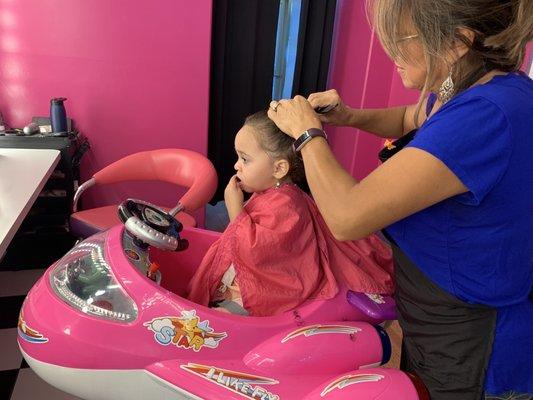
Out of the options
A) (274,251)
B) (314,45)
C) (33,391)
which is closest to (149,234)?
(274,251)

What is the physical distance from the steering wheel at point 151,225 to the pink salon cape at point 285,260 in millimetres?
161

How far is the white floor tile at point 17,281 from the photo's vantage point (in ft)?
6.73

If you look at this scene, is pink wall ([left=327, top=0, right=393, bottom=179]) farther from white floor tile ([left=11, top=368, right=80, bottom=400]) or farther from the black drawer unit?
white floor tile ([left=11, top=368, right=80, bottom=400])

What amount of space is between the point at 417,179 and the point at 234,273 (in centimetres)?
62

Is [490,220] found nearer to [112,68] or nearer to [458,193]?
[458,193]

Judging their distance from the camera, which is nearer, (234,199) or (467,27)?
(467,27)

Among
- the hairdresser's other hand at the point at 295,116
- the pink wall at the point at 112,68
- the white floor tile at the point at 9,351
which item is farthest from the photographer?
the pink wall at the point at 112,68

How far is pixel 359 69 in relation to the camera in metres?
2.62

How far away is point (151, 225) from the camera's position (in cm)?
109

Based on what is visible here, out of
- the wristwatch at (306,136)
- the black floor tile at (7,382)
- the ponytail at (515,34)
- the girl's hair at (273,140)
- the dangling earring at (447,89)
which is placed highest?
the ponytail at (515,34)

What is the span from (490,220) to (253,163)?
24.9 inches

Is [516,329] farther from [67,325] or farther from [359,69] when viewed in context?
[359,69]

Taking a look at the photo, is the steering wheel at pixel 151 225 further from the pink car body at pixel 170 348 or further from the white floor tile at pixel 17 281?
the white floor tile at pixel 17 281

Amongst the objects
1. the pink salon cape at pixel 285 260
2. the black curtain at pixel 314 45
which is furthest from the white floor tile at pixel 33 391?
the black curtain at pixel 314 45
